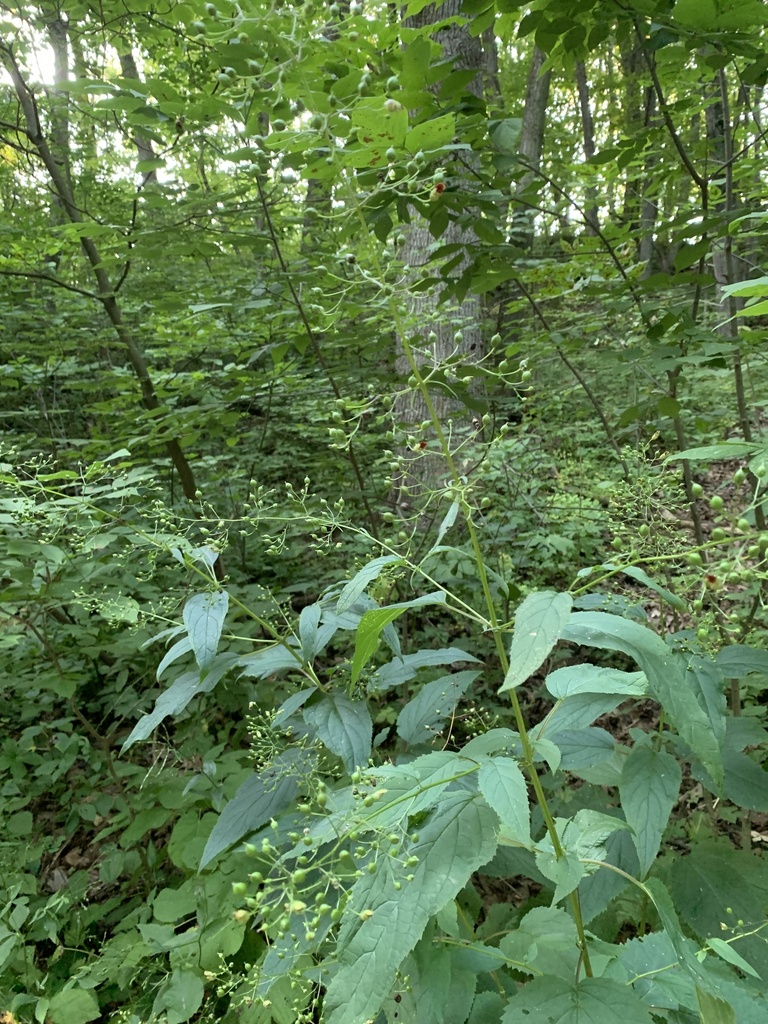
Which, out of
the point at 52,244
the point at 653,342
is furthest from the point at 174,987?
the point at 52,244

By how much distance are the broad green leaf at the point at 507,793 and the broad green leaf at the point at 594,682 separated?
25 centimetres

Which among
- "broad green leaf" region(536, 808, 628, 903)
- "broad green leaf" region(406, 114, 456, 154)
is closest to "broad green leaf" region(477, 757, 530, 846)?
"broad green leaf" region(536, 808, 628, 903)

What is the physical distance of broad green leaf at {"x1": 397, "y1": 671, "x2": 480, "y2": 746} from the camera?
1.89 meters

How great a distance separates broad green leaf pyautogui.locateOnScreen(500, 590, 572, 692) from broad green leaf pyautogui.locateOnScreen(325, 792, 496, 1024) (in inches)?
15.3

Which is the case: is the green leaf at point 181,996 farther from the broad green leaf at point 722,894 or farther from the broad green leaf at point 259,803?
the broad green leaf at point 722,894

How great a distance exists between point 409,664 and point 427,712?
26 cm

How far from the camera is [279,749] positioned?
1842 mm

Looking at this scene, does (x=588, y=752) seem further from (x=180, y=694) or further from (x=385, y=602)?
(x=385, y=602)

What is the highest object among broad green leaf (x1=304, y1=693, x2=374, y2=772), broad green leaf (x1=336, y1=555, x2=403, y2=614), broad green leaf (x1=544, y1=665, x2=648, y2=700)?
broad green leaf (x1=336, y1=555, x2=403, y2=614)

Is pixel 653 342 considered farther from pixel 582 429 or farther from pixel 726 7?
pixel 582 429

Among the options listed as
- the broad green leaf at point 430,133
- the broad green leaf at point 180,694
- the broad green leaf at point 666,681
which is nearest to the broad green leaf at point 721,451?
the broad green leaf at point 666,681

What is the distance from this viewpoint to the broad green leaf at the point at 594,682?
1.18m

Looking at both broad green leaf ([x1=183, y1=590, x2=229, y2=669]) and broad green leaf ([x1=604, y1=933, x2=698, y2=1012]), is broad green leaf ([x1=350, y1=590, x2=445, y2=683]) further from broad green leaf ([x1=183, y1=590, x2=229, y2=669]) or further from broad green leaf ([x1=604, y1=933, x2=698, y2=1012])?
broad green leaf ([x1=604, y1=933, x2=698, y2=1012])

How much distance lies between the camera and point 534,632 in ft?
2.90
